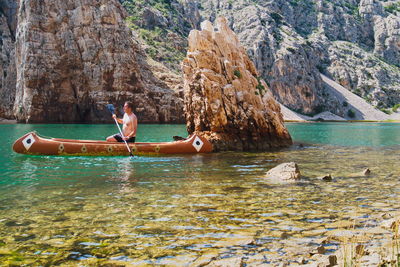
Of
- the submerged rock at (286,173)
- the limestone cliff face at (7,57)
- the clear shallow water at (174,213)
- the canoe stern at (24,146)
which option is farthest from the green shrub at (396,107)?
the canoe stern at (24,146)

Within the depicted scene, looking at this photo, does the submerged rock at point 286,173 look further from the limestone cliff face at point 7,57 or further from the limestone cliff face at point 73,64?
the limestone cliff face at point 7,57

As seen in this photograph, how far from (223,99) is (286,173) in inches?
476

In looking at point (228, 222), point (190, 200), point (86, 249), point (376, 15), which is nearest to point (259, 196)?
point (190, 200)

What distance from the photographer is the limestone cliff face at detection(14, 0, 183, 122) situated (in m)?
82.9

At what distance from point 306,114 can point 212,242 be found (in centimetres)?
15053

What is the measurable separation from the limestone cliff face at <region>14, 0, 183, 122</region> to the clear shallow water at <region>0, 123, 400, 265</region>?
7398 centimetres

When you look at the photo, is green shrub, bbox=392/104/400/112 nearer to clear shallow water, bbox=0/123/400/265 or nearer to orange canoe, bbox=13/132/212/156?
clear shallow water, bbox=0/123/400/265

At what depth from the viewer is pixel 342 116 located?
14700 centimetres

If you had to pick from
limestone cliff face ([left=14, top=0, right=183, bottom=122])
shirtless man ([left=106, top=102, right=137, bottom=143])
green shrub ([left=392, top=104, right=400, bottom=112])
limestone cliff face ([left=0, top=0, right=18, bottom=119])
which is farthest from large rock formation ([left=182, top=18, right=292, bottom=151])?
green shrub ([left=392, top=104, right=400, bottom=112])

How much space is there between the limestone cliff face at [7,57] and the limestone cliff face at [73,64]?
11.3 metres

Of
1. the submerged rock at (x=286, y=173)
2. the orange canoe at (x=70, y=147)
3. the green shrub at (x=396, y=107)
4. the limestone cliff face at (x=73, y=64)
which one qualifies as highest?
the limestone cliff face at (x=73, y=64)

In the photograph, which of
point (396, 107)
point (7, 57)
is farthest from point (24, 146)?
point (396, 107)

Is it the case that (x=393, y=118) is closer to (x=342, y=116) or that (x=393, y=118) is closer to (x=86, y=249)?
(x=342, y=116)

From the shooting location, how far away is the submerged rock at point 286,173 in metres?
12.0
